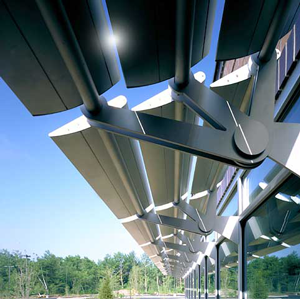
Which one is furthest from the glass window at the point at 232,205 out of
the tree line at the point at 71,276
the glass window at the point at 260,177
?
the tree line at the point at 71,276

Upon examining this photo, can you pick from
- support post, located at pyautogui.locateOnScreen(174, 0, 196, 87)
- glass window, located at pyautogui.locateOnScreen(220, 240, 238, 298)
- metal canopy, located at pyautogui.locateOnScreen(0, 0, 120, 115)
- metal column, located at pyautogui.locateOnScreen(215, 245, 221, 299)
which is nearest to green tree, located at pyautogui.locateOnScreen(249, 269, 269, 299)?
glass window, located at pyautogui.locateOnScreen(220, 240, 238, 298)

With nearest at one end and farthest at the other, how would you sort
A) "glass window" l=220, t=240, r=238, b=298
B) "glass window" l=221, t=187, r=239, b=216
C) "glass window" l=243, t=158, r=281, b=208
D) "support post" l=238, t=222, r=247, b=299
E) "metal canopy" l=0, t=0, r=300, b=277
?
"metal canopy" l=0, t=0, r=300, b=277 → "glass window" l=243, t=158, r=281, b=208 → "support post" l=238, t=222, r=247, b=299 → "glass window" l=220, t=240, r=238, b=298 → "glass window" l=221, t=187, r=239, b=216

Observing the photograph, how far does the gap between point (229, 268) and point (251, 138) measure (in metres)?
6.41

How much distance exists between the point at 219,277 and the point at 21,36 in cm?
1000

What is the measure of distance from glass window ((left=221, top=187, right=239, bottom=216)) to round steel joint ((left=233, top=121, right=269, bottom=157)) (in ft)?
16.8

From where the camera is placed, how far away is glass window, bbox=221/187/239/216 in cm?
Answer: 884

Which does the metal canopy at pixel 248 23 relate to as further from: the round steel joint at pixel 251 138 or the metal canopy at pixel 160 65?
the round steel joint at pixel 251 138

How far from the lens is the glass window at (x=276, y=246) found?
4438mm

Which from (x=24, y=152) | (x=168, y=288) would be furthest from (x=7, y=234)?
(x=168, y=288)

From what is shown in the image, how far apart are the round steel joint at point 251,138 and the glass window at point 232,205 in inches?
202

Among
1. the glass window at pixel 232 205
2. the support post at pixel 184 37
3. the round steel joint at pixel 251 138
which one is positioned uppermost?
the support post at pixel 184 37

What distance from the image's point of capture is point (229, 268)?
915cm

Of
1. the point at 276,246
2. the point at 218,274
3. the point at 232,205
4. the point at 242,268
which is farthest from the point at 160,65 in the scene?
the point at 218,274

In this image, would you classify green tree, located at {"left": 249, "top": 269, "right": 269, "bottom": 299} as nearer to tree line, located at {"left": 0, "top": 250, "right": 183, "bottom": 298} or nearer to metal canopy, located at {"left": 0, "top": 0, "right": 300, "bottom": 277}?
metal canopy, located at {"left": 0, "top": 0, "right": 300, "bottom": 277}
